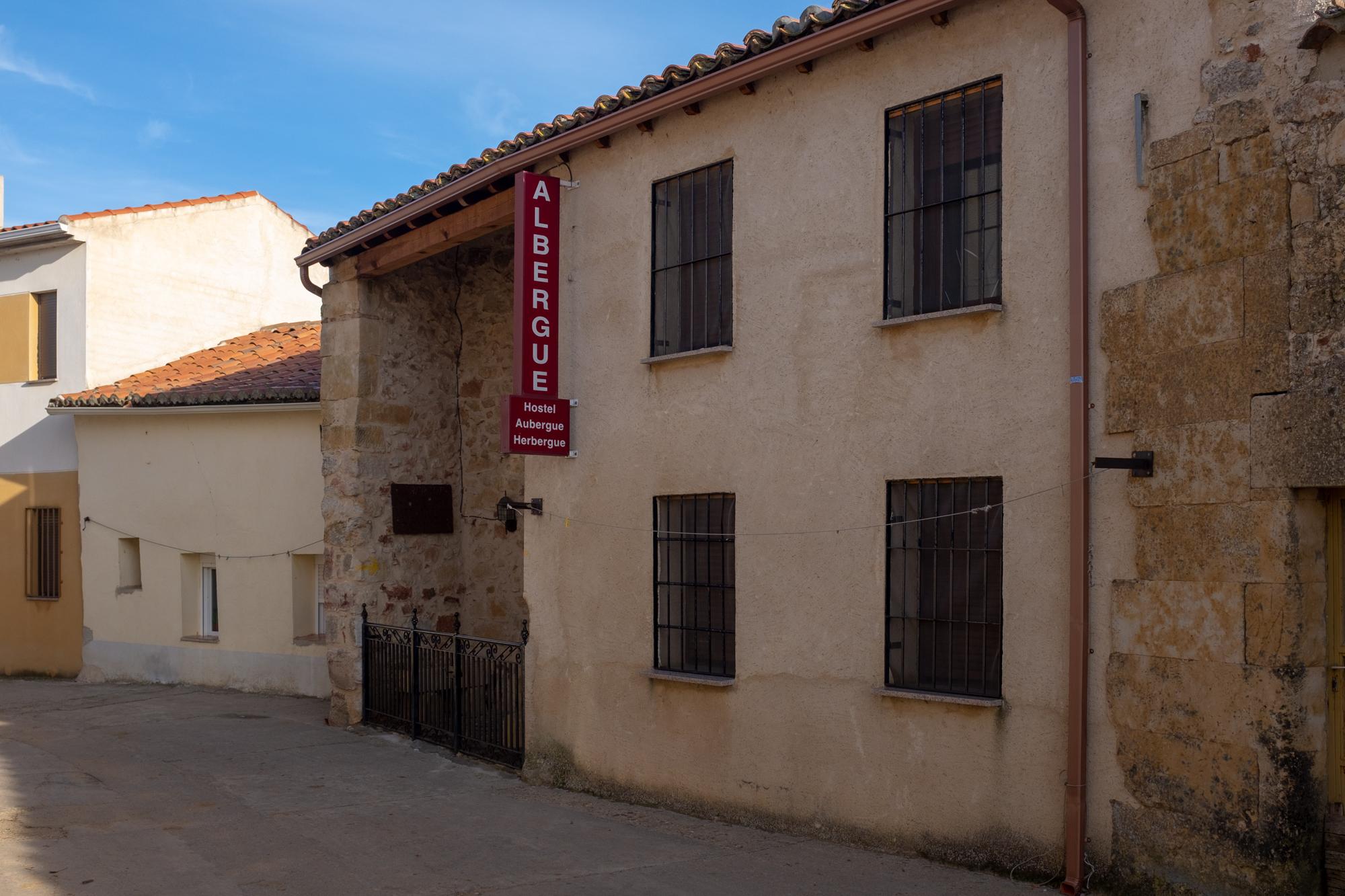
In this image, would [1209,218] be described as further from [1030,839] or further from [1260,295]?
[1030,839]

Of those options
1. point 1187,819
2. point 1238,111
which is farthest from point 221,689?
point 1238,111

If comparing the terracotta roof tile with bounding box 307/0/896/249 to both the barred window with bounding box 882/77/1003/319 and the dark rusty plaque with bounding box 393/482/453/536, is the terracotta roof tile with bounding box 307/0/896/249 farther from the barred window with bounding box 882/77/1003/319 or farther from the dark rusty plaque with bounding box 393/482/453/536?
the dark rusty plaque with bounding box 393/482/453/536

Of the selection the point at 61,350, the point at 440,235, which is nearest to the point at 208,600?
the point at 61,350

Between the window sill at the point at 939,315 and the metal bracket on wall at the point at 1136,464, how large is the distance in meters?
1.18

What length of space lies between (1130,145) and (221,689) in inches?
524

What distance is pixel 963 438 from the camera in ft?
24.3

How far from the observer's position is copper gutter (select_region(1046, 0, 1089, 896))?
6637 millimetres

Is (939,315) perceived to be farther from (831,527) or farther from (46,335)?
(46,335)

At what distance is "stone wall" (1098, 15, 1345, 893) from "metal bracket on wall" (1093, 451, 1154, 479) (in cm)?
5

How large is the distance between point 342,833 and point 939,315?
5.45m

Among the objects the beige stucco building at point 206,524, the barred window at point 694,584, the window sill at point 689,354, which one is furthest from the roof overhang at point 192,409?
the barred window at point 694,584

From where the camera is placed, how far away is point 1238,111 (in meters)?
6.19

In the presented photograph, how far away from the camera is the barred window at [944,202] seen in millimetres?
7402

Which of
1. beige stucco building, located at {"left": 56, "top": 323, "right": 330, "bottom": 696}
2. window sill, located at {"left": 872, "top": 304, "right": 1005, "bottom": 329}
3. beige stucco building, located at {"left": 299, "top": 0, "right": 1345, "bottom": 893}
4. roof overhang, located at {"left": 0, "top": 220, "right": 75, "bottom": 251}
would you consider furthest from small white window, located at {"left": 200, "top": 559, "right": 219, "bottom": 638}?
window sill, located at {"left": 872, "top": 304, "right": 1005, "bottom": 329}
